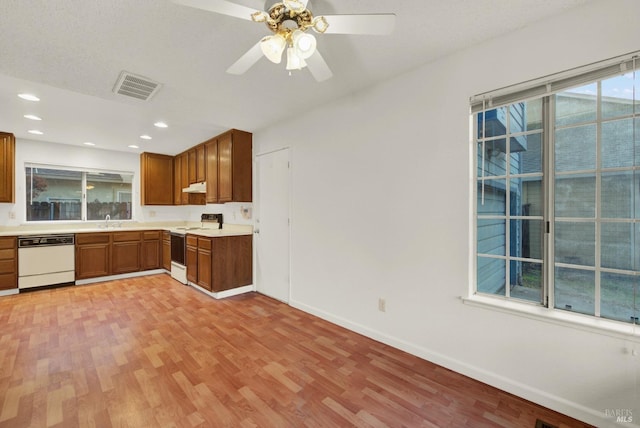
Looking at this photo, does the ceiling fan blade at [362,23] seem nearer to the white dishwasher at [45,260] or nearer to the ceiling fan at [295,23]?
the ceiling fan at [295,23]

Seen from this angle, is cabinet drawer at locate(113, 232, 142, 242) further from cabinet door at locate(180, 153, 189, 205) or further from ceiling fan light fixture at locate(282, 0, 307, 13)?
ceiling fan light fixture at locate(282, 0, 307, 13)

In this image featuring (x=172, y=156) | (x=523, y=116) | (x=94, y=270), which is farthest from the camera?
(x=172, y=156)

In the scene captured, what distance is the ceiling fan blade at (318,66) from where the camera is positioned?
168 cm

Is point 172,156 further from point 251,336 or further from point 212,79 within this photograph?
point 251,336

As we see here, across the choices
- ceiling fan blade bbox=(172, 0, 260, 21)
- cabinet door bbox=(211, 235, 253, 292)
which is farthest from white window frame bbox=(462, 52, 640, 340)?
cabinet door bbox=(211, 235, 253, 292)

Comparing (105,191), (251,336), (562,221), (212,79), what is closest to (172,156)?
(105,191)

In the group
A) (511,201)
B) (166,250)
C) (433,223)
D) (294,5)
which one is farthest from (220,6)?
(166,250)

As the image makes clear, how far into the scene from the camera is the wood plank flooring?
63.7 inches

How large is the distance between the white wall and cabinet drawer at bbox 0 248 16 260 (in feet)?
14.2

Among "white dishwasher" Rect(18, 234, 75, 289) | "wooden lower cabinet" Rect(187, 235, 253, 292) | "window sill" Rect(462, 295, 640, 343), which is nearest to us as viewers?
"window sill" Rect(462, 295, 640, 343)

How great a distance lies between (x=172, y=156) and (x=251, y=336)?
4585 mm

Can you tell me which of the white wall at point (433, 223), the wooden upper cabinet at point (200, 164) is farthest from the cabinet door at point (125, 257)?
the white wall at point (433, 223)

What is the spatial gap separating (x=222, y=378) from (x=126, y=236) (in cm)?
411

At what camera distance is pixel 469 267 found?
6.59ft
